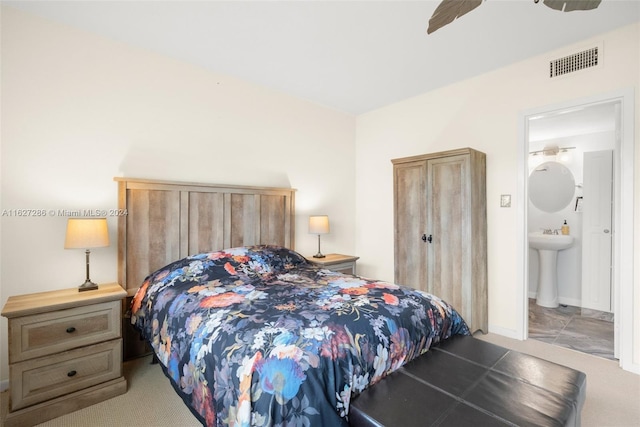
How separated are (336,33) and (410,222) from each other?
78.2 inches

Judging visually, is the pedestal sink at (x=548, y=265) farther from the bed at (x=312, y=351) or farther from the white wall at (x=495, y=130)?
the bed at (x=312, y=351)

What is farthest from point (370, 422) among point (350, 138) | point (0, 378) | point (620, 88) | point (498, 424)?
point (350, 138)

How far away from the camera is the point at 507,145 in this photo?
2988mm

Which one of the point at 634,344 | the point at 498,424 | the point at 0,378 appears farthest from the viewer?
the point at 634,344

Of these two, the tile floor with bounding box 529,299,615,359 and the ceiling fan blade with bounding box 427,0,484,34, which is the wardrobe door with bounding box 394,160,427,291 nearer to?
the tile floor with bounding box 529,299,615,359

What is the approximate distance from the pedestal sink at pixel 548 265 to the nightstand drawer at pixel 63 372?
4.63 m

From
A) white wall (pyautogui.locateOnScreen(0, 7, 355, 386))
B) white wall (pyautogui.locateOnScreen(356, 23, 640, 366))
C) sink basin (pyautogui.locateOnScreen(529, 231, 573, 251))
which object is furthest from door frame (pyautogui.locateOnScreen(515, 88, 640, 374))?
white wall (pyautogui.locateOnScreen(0, 7, 355, 386))

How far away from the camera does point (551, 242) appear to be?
378cm

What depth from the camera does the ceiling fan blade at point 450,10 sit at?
125cm

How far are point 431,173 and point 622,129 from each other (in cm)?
146

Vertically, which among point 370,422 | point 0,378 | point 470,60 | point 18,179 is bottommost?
point 0,378

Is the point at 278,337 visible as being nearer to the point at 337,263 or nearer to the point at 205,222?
the point at 205,222

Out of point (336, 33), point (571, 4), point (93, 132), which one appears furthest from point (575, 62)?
point (93, 132)

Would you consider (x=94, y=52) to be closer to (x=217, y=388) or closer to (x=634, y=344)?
(x=217, y=388)
